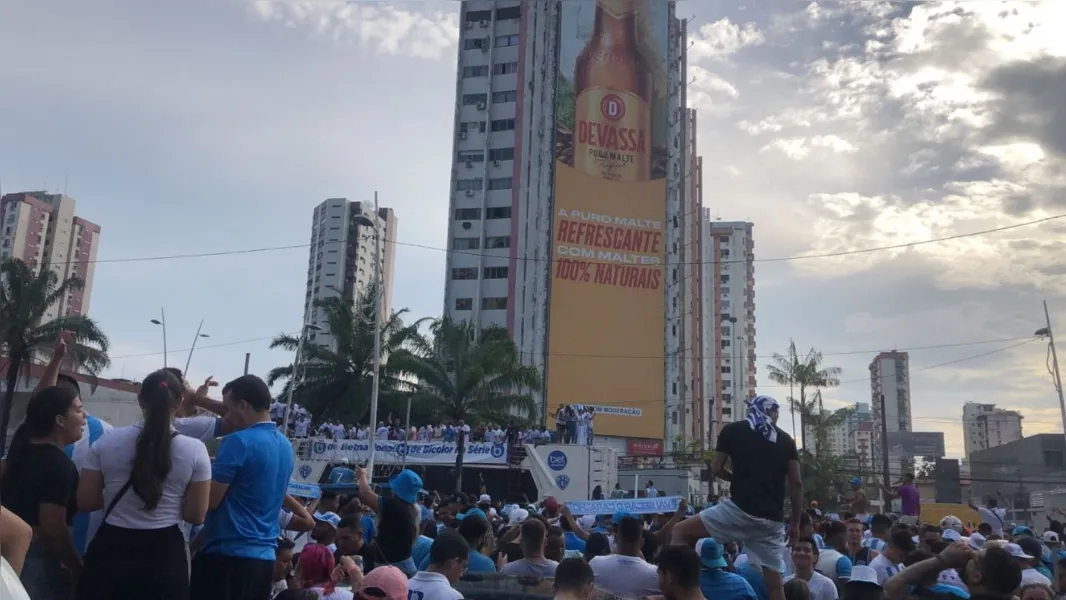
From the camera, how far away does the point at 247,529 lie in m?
4.51

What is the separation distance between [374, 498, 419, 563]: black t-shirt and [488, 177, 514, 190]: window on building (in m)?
65.1

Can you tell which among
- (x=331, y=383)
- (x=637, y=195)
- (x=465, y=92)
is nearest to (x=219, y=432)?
(x=331, y=383)

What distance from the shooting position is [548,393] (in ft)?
200

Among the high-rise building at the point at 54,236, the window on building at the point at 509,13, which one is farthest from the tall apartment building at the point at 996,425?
the high-rise building at the point at 54,236

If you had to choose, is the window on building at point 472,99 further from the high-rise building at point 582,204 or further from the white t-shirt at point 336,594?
the white t-shirt at point 336,594

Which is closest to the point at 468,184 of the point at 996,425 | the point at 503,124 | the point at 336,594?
the point at 503,124

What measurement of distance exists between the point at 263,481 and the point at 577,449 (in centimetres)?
2800

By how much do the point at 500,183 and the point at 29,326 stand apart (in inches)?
1578

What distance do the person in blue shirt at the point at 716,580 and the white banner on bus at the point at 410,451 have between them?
2650 centimetres

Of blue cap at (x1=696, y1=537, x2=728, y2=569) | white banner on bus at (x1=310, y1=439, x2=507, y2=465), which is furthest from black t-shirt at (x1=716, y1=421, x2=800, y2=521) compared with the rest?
white banner on bus at (x1=310, y1=439, x2=507, y2=465)

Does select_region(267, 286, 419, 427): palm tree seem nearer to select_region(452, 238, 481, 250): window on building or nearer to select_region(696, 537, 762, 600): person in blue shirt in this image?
select_region(452, 238, 481, 250): window on building

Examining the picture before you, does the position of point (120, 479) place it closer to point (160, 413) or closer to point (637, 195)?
point (160, 413)

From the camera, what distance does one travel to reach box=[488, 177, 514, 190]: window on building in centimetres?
7025

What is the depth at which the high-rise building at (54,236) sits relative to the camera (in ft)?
333
